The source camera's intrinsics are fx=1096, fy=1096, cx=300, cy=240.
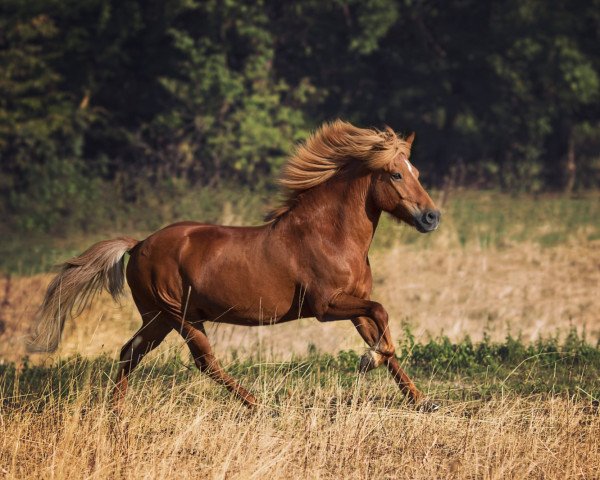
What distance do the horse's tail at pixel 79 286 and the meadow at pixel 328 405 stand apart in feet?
Result: 0.71

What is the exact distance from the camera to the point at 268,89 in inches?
1092

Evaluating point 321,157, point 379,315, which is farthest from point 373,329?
point 321,157

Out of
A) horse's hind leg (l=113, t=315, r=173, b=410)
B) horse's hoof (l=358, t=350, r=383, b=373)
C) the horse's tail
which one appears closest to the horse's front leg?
horse's hoof (l=358, t=350, r=383, b=373)

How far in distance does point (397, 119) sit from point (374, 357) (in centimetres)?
2524

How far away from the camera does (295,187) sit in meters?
7.72

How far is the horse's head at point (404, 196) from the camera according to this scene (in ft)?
24.0

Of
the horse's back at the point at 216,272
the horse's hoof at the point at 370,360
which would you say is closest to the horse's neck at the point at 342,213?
the horse's back at the point at 216,272

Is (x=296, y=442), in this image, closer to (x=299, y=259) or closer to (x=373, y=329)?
(x=373, y=329)

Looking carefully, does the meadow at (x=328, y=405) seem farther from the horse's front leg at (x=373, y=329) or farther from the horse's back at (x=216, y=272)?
the horse's back at (x=216, y=272)

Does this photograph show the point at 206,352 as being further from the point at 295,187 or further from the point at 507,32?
the point at 507,32

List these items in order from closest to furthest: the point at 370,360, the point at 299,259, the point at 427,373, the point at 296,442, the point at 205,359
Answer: the point at 296,442, the point at 370,360, the point at 299,259, the point at 205,359, the point at 427,373

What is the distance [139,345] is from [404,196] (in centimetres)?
218

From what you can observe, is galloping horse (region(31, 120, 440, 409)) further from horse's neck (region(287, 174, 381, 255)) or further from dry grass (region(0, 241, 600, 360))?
dry grass (region(0, 241, 600, 360))

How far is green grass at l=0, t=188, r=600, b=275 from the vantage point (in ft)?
56.0
